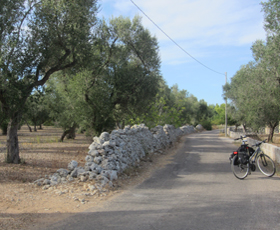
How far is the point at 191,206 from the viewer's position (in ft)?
19.6

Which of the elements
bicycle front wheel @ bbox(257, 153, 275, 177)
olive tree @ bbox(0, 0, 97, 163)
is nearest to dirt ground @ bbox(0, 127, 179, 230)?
A: olive tree @ bbox(0, 0, 97, 163)

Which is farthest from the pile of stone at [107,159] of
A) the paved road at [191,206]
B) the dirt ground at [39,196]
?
the paved road at [191,206]

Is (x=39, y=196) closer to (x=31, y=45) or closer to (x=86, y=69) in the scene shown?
(x=31, y=45)

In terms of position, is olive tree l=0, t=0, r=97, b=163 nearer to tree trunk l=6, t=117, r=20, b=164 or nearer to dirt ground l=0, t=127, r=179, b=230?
tree trunk l=6, t=117, r=20, b=164

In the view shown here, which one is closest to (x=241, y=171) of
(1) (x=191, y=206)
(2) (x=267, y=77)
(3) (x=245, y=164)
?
(3) (x=245, y=164)

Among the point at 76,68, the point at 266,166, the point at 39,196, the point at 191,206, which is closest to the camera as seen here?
the point at 191,206

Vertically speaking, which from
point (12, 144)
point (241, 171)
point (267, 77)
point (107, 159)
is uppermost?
point (267, 77)

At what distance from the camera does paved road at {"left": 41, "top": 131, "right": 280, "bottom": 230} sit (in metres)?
4.87

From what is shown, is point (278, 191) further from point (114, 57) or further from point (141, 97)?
point (114, 57)

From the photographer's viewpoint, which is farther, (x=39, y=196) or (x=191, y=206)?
(x=39, y=196)

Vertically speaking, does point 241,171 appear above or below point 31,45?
below

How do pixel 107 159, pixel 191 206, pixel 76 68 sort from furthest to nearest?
pixel 76 68
pixel 107 159
pixel 191 206

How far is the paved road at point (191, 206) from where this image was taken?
4.87 m

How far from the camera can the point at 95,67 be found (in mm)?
17219
